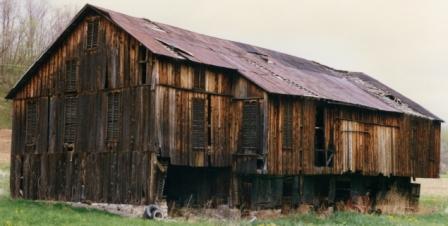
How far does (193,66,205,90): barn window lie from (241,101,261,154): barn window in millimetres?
1966

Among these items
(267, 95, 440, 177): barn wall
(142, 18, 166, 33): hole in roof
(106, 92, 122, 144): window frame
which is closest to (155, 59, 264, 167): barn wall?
(267, 95, 440, 177): barn wall

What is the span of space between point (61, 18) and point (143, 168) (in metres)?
59.2

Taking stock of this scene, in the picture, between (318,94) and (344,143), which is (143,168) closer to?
(318,94)

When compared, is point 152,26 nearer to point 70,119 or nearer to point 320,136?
point 70,119

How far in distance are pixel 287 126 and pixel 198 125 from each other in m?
3.86

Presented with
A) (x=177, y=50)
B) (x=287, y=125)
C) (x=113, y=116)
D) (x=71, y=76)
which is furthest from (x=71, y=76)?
(x=287, y=125)

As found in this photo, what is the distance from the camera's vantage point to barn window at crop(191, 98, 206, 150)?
90.1ft

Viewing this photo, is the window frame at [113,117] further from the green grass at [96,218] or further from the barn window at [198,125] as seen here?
the green grass at [96,218]

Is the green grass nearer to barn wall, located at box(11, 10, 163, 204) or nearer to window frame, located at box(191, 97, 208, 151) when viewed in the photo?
barn wall, located at box(11, 10, 163, 204)

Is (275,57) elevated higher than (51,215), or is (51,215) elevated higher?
(275,57)

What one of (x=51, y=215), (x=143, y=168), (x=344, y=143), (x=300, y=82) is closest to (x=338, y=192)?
(x=344, y=143)

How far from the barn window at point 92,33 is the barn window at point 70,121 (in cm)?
245

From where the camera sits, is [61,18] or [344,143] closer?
[344,143]

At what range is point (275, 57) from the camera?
123 feet
